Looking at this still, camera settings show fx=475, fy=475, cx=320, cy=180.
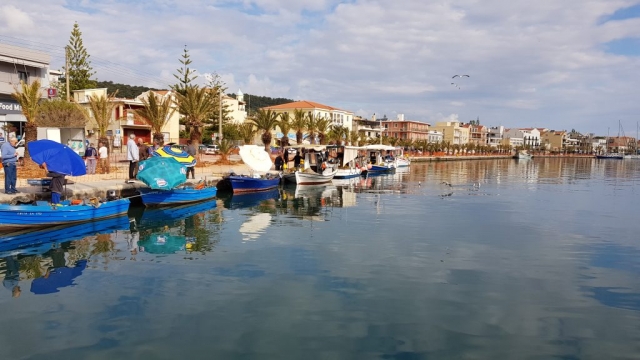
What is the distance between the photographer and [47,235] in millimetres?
15438

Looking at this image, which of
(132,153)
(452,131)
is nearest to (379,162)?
(132,153)

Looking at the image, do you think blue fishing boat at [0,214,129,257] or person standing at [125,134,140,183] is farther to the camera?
person standing at [125,134,140,183]

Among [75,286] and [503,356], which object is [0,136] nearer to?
[75,286]

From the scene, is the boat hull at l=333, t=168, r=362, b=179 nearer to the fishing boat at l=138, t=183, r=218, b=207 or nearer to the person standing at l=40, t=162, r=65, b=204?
the fishing boat at l=138, t=183, r=218, b=207

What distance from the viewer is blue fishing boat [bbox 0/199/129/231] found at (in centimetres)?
1470

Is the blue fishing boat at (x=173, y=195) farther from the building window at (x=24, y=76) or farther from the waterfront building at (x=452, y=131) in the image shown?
the waterfront building at (x=452, y=131)

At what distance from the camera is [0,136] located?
29.2m

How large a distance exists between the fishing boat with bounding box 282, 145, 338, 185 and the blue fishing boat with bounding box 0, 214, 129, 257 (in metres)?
16.6

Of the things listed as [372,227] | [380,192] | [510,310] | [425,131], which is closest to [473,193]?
[380,192]

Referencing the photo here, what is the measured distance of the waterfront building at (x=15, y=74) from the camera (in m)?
35.0

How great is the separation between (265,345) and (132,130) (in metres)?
53.6

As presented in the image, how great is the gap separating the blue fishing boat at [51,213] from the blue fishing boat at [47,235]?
185mm

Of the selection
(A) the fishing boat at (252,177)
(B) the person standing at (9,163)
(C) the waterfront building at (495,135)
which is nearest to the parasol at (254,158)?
(A) the fishing boat at (252,177)

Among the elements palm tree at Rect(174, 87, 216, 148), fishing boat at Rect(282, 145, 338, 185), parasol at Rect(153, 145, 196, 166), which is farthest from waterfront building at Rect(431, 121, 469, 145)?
parasol at Rect(153, 145, 196, 166)
